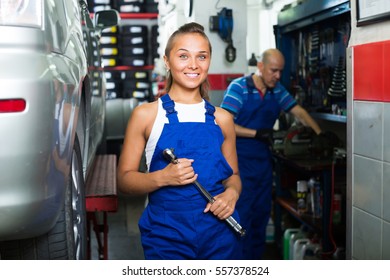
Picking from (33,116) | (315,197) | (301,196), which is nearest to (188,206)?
(33,116)

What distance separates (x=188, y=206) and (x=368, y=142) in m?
0.98

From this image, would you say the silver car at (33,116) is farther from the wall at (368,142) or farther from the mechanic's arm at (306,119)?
the mechanic's arm at (306,119)

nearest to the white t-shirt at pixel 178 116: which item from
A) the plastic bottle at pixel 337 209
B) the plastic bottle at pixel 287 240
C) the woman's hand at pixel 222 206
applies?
the woman's hand at pixel 222 206

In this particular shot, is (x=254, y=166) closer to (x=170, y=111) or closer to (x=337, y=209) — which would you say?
(x=337, y=209)

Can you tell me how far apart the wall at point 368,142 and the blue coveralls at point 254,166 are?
54.0 inches

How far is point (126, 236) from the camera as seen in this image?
5.00 meters

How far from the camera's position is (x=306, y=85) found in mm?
5152

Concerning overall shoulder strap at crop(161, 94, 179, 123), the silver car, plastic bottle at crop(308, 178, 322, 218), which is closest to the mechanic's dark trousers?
plastic bottle at crop(308, 178, 322, 218)

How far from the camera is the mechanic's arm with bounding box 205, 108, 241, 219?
2.10m

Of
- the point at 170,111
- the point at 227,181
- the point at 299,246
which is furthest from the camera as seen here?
the point at 299,246

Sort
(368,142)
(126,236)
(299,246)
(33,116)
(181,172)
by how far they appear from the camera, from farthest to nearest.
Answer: (126,236) → (299,246) → (368,142) → (181,172) → (33,116)

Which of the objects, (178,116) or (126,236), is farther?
(126,236)

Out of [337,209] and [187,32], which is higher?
[187,32]

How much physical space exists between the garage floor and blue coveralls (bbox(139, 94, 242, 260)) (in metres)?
2.25
